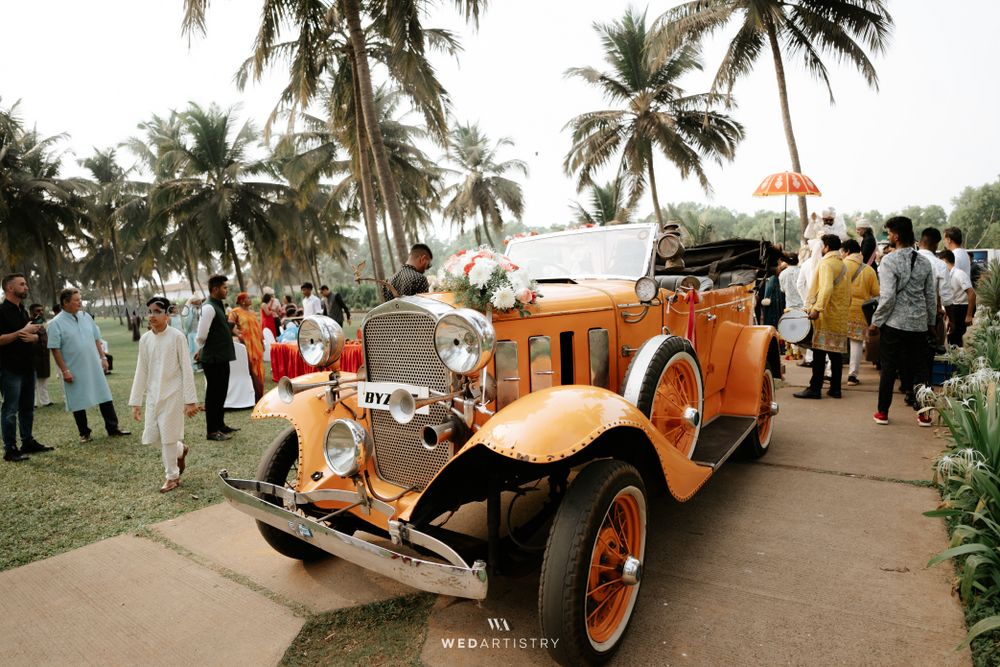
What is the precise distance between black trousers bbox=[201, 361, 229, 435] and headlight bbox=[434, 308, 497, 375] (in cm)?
487

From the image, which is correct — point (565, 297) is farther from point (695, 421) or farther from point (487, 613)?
point (487, 613)

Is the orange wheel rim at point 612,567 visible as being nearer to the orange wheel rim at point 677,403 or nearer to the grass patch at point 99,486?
the orange wheel rim at point 677,403

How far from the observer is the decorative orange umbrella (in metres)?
10.5

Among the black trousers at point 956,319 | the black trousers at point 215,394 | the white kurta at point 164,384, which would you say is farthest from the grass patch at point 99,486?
the black trousers at point 956,319

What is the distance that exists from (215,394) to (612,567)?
219 inches

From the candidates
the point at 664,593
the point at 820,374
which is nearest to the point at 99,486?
the point at 664,593

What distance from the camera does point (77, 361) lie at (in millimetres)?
6590

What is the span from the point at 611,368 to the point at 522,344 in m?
0.79

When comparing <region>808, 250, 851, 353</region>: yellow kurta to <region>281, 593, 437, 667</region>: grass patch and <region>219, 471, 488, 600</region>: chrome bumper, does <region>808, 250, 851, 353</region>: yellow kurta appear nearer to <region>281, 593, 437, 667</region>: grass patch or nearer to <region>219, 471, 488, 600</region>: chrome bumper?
<region>281, 593, 437, 667</region>: grass patch

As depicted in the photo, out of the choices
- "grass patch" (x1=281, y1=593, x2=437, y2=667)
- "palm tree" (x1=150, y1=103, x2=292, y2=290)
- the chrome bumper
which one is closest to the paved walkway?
"grass patch" (x1=281, y1=593, x2=437, y2=667)

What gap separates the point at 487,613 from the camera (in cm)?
284

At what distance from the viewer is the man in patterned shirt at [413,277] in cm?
535

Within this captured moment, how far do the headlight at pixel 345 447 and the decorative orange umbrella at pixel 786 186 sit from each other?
994 cm

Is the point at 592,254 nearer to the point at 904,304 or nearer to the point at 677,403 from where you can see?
the point at 677,403
